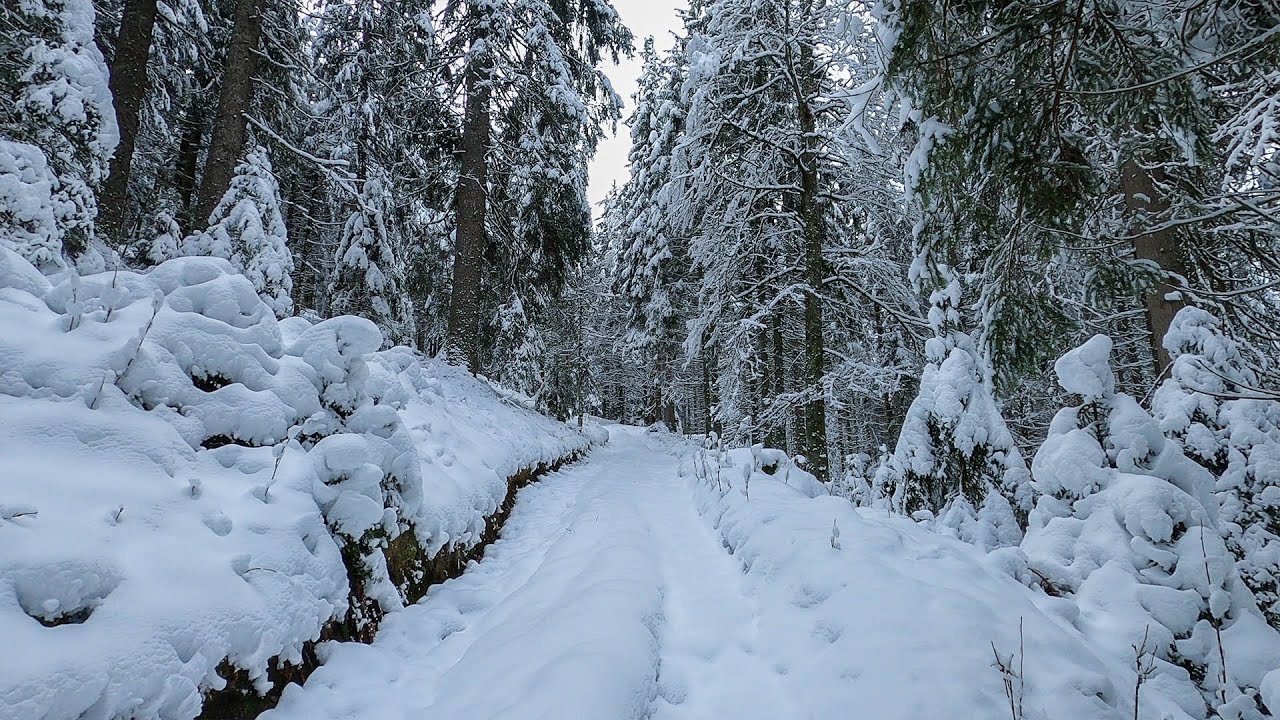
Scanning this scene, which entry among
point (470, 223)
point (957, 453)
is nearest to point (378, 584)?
point (957, 453)

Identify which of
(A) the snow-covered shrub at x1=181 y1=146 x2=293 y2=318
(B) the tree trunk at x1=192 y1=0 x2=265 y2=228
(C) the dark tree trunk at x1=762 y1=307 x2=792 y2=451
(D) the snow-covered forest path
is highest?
(B) the tree trunk at x1=192 y1=0 x2=265 y2=228

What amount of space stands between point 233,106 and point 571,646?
28.4 feet

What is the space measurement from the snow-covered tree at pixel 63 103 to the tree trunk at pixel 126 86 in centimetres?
105

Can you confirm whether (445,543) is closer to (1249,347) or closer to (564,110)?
(1249,347)

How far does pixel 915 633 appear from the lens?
2.66 meters

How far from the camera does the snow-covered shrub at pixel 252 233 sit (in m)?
7.24

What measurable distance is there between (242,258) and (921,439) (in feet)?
30.7

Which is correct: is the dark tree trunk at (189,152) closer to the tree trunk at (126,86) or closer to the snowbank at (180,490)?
the tree trunk at (126,86)

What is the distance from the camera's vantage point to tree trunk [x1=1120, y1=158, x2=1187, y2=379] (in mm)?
5555

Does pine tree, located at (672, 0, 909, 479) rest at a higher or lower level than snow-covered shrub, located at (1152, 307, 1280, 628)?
higher

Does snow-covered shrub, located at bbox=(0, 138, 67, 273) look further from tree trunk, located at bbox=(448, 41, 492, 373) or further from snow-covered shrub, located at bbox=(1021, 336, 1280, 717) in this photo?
snow-covered shrub, located at bbox=(1021, 336, 1280, 717)

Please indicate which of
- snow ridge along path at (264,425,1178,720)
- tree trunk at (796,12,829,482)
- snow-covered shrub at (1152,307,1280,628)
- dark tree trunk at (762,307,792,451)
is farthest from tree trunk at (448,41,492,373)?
snow-covered shrub at (1152,307,1280,628)

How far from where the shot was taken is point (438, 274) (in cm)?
1484

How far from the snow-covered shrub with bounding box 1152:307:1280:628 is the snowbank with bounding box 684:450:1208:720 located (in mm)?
1293
